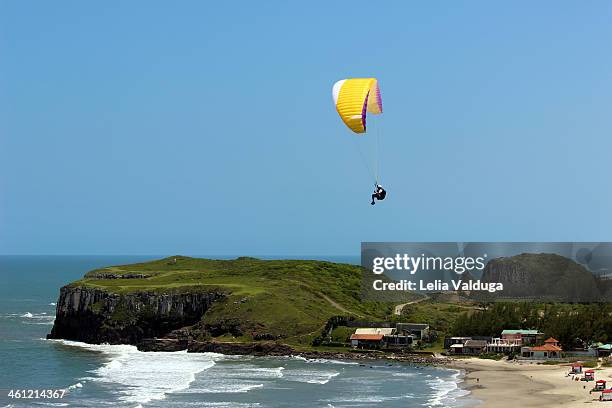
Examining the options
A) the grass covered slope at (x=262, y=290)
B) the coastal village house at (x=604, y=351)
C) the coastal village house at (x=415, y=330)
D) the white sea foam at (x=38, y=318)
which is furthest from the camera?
the white sea foam at (x=38, y=318)

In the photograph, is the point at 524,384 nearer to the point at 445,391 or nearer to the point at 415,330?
the point at 445,391

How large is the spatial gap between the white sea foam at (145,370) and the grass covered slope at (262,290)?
8.34 m

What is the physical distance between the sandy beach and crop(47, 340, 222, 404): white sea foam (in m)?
25.3

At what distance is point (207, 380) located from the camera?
271 ft

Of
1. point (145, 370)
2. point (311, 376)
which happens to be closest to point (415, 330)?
point (311, 376)

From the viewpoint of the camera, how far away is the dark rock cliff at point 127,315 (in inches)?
4596

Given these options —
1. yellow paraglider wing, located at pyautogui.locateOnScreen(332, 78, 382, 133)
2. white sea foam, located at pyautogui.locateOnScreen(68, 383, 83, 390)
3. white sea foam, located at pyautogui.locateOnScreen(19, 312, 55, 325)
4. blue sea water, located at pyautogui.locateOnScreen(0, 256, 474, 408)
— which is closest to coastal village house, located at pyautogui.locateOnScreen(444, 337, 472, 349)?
blue sea water, located at pyautogui.locateOnScreen(0, 256, 474, 408)

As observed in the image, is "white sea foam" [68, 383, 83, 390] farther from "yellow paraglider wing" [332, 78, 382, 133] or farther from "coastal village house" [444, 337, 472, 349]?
"coastal village house" [444, 337, 472, 349]

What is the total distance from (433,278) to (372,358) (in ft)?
39.3

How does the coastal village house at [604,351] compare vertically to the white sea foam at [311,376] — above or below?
above

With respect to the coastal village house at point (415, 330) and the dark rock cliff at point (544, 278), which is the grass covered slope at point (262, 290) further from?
the dark rock cliff at point (544, 278)

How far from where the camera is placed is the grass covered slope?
363ft

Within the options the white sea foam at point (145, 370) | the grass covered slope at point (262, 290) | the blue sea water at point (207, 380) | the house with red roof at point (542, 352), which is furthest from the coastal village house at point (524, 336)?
the white sea foam at point (145, 370)

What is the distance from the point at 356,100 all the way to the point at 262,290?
63.0 m
